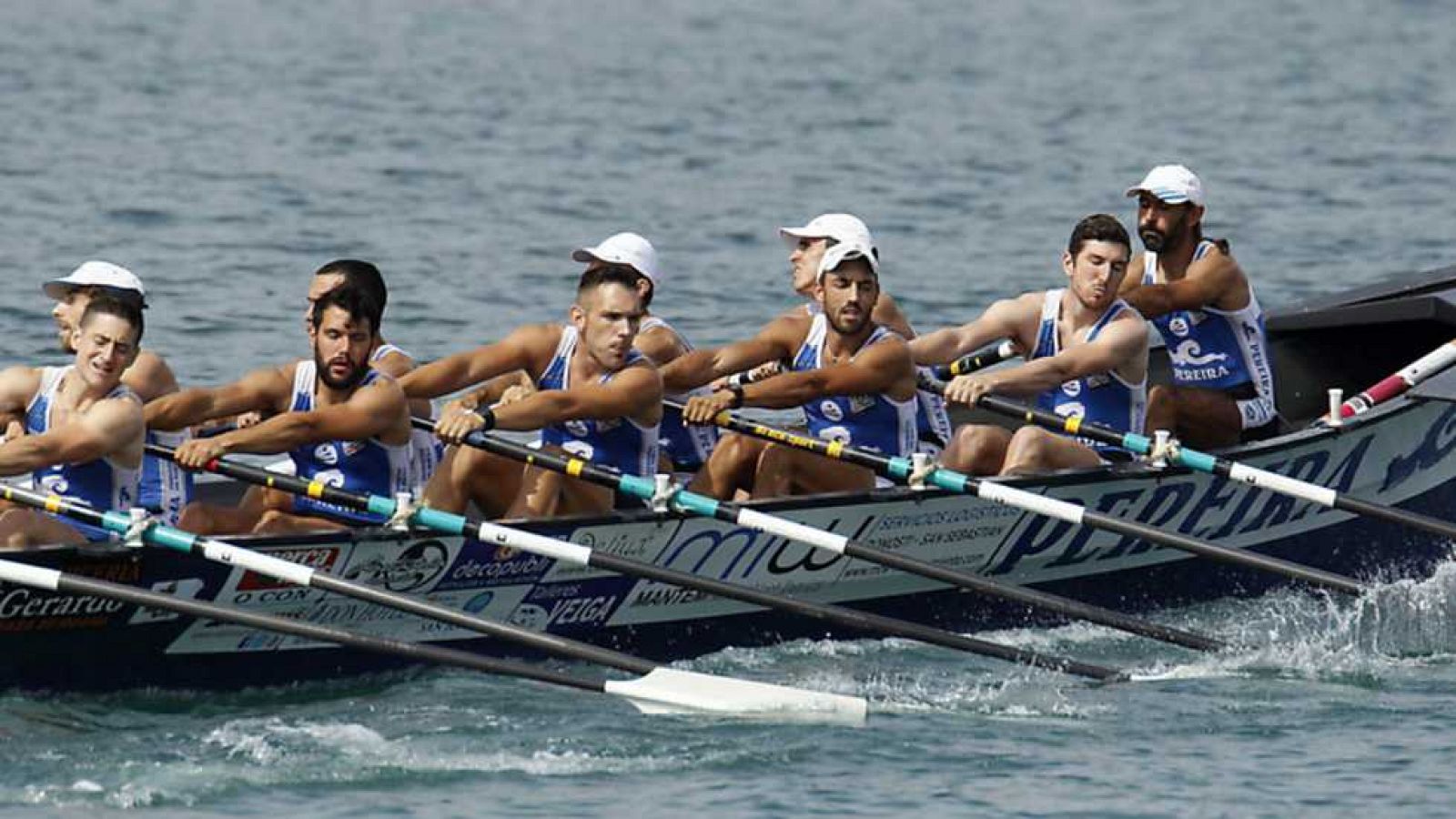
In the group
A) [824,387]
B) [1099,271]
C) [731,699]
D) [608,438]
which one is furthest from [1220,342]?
[731,699]

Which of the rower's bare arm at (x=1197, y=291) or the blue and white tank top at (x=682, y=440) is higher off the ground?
the rower's bare arm at (x=1197, y=291)

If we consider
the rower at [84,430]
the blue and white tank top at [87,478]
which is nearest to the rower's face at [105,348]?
the rower at [84,430]

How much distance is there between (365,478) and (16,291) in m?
10.6

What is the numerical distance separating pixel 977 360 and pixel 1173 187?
139 centimetres

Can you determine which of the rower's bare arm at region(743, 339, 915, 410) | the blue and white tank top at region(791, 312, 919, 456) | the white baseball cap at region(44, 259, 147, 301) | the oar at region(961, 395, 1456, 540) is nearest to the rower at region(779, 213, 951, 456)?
the blue and white tank top at region(791, 312, 919, 456)

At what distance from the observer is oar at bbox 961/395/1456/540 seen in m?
14.5

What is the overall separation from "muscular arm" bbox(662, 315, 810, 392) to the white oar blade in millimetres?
2540

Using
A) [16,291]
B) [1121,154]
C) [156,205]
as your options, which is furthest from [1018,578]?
[1121,154]

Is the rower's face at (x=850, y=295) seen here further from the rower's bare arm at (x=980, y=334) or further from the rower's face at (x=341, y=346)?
the rower's face at (x=341, y=346)

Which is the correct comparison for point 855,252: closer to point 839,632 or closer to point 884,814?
point 839,632

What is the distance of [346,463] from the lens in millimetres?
13617

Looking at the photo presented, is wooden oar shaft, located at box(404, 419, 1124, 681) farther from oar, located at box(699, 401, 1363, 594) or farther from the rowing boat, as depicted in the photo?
oar, located at box(699, 401, 1363, 594)

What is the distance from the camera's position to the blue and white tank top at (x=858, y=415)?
14.6 metres

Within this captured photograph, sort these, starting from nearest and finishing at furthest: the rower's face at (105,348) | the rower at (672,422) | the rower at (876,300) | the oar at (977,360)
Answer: the rower's face at (105,348) < the rower at (876,300) < the rower at (672,422) < the oar at (977,360)
